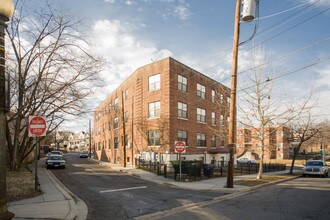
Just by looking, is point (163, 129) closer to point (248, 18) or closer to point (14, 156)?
point (14, 156)

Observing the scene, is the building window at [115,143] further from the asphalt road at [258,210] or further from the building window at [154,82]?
the asphalt road at [258,210]

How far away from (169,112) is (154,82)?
4.28m

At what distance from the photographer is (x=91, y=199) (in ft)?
39.6

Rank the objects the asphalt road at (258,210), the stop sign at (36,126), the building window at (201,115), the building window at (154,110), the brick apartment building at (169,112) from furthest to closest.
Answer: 1. the building window at (201,115)
2. the building window at (154,110)
3. the brick apartment building at (169,112)
4. the stop sign at (36,126)
5. the asphalt road at (258,210)

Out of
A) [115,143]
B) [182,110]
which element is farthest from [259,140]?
[115,143]

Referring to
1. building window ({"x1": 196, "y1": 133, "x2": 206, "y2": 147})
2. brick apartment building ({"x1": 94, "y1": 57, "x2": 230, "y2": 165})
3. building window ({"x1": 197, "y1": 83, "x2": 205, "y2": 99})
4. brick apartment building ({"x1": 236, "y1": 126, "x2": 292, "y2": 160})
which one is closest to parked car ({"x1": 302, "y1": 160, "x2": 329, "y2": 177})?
brick apartment building ({"x1": 236, "y1": 126, "x2": 292, "y2": 160})

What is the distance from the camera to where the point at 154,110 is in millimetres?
31328

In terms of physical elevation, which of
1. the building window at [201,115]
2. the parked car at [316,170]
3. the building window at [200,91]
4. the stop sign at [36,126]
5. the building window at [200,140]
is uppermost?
the building window at [200,91]

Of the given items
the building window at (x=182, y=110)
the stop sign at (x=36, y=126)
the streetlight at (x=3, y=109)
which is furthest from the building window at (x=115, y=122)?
the streetlight at (x=3, y=109)

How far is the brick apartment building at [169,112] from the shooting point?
2975 cm

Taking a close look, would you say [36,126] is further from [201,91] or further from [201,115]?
[201,91]

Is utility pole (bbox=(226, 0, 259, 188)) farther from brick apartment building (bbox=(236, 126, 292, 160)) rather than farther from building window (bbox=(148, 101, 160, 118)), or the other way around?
building window (bbox=(148, 101, 160, 118))

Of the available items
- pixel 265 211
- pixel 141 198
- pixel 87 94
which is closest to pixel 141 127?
pixel 87 94

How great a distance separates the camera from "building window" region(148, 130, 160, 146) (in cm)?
3028
